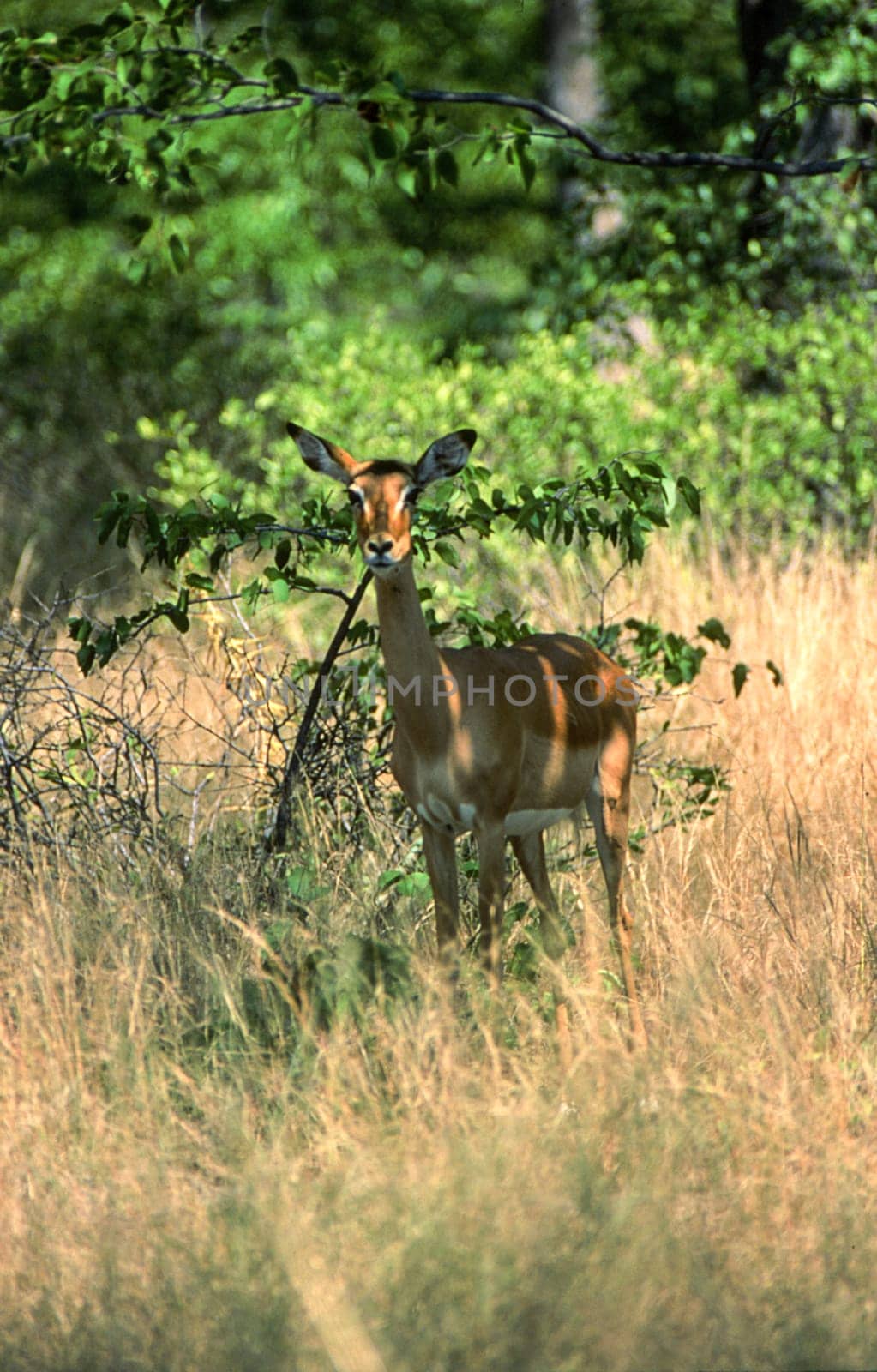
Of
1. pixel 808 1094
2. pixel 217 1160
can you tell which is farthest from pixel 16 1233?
pixel 808 1094

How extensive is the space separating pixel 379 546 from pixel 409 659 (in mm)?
529

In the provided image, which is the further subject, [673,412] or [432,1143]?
[673,412]

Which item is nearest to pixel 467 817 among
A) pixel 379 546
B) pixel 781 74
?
pixel 379 546

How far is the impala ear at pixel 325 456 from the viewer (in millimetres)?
5309

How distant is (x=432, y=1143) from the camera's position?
4.07 meters

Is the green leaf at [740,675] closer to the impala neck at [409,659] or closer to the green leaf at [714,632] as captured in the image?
A: the green leaf at [714,632]

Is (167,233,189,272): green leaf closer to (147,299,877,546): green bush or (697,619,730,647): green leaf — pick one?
(697,619,730,647): green leaf

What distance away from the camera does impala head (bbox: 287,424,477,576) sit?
478 cm

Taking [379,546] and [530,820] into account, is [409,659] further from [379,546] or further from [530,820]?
[530,820]

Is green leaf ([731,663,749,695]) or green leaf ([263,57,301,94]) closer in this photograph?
green leaf ([263,57,301,94])

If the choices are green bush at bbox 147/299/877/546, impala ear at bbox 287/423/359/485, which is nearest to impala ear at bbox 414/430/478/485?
impala ear at bbox 287/423/359/485

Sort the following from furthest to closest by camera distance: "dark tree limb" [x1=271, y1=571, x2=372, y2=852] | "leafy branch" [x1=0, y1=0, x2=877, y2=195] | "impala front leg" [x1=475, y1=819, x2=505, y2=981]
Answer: "dark tree limb" [x1=271, y1=571, x2=372, y2=852], "impala front leg" [x1=475, y1=819, x2=505, y2=981], "leafy branch" [x1=0, y1=0, x2=877, y2=195]

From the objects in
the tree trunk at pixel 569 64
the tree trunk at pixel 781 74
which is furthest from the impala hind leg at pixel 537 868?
the tree trunk at pixel 569 64

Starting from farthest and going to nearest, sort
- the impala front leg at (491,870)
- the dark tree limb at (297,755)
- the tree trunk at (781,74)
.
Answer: the tree trunk at (781,74)
the dark tree limb at (297,755)
the impala front leg at (491,870)
